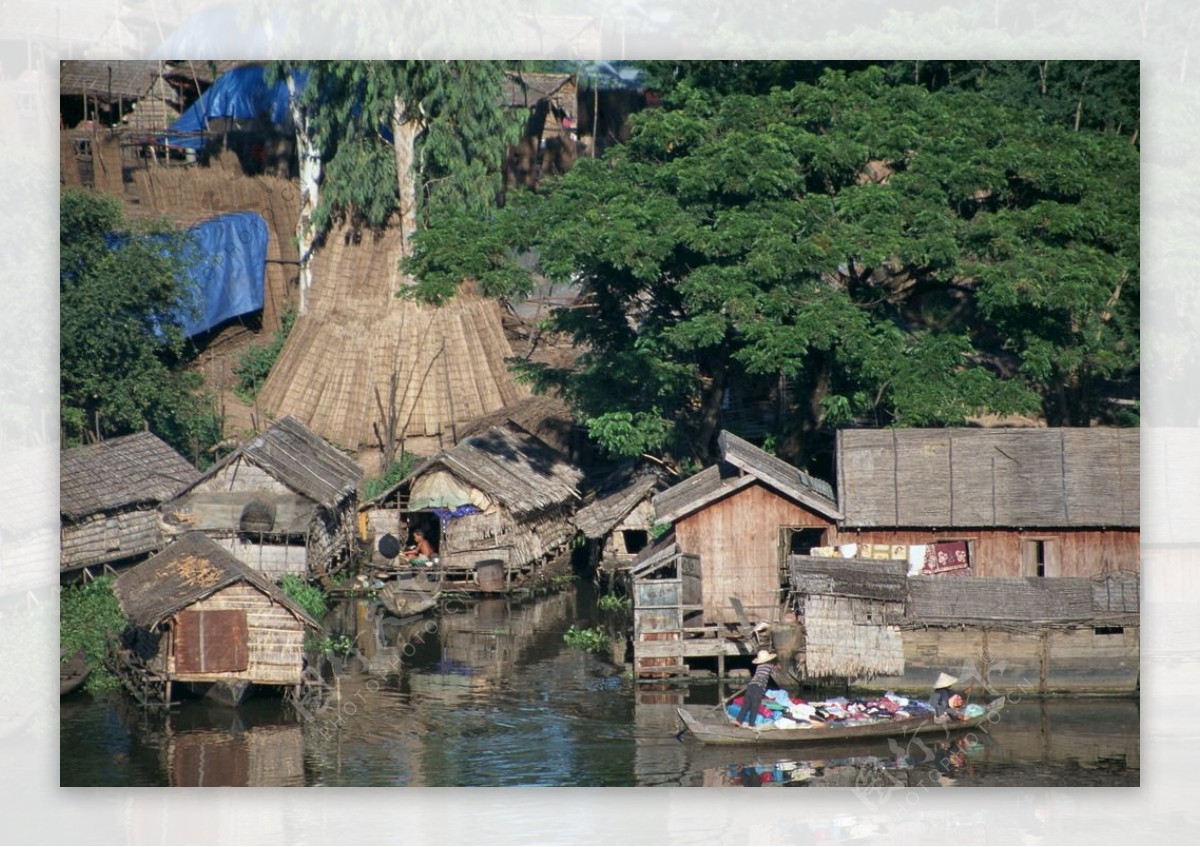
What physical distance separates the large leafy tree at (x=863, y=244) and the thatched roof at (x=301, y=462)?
163 inches

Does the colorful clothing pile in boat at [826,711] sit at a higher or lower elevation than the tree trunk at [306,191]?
lower

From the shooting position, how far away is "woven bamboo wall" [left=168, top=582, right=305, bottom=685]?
2194 cm

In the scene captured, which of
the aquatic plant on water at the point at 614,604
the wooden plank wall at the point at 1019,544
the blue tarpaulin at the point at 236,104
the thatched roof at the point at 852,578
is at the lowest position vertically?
the aquatic plant on water at the point at 614,604

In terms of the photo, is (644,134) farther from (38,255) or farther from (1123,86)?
(38,255)

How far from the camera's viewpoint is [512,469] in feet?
98.6

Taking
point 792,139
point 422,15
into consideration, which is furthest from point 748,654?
point 422,15

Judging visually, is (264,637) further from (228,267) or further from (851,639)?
(228,267)

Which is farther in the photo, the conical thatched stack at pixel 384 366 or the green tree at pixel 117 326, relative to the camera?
the conical thatched stack at pixel 384 366

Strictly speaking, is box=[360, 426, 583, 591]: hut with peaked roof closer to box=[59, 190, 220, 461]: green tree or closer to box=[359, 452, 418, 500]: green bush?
box=[359, 452, 418, 500]: green bush

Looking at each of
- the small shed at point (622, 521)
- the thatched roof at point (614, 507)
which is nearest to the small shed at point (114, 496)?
the thatched roof at point (614, 507)

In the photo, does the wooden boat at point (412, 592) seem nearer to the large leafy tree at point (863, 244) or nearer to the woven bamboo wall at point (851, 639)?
the large leafy tree at point (863, 244)

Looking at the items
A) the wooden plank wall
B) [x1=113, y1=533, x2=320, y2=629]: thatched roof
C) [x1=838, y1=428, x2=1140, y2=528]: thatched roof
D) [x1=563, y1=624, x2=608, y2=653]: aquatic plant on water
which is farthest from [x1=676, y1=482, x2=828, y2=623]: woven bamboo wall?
[x1=113, y1=533, x2=320, y2=629]: thatched roof

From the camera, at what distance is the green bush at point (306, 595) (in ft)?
87.2

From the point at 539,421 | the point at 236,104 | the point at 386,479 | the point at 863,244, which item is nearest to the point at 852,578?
the point at 863,244
